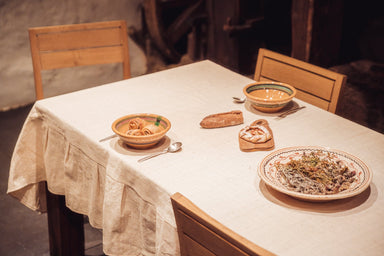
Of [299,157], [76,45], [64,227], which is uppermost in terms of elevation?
[76,45]

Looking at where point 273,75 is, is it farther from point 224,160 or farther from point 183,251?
point 183,251

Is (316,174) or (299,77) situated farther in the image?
(299,77)

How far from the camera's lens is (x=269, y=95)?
72.7 inches

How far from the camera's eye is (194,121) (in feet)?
5.50

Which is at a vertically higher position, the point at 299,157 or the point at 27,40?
the point at 299,157

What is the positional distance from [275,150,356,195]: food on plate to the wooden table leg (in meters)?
1.01

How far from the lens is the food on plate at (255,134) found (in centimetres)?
148

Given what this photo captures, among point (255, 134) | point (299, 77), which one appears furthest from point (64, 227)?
point (299, 77)

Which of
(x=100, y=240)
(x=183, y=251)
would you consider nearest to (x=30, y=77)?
(x=100, y=240)

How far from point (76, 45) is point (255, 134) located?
1236mm

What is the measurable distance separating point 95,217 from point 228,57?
2.55 meters

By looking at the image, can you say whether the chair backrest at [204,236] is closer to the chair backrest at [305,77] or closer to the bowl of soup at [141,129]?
the bowl of soup at [141,129]

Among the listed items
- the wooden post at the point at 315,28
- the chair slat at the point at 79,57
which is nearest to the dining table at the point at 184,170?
the chair slat at the point at 79,57

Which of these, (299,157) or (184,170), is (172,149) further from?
(299,157)
